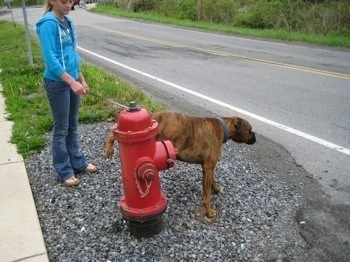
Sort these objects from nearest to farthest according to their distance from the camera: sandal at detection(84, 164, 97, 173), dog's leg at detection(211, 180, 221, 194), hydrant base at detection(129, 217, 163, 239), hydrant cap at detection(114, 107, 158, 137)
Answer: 1. hydrant cap at detection(114, 107, 158, 137)
2. hydrant base at detection(129, 217, 163, 239)
3. dog's leg at detection(211, 180, 221, 194)
4. sandal at detection(84, 164, 97, 173)

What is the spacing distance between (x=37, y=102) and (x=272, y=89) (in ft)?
14.8

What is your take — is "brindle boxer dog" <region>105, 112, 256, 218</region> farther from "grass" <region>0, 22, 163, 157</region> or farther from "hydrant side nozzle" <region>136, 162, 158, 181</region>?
"grass" <region>0, 22, 163, 157</region>

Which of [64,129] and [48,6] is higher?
[48,6]

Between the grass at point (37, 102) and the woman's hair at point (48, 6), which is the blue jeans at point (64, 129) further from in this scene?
the grass at point (37, 102)

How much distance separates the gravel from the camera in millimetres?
3131

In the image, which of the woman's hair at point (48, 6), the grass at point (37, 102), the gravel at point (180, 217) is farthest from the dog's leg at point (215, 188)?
the grass at point (37, 102)

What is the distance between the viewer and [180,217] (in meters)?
3.59

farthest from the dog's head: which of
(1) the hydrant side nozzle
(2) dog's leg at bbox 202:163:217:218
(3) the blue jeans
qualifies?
(3) the blue jeans

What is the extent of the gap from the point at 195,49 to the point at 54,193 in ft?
34.0

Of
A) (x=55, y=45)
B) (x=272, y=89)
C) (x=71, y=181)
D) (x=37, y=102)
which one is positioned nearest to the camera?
(x=55, y=45)

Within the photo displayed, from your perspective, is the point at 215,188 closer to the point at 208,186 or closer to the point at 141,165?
the point at 208,186

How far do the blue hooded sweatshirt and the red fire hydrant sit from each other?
89 centimetres

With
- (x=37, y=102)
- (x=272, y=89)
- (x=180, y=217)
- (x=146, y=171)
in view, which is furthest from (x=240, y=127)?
(x=272, y=89)

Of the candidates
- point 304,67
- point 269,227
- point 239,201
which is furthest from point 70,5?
point 304,67
